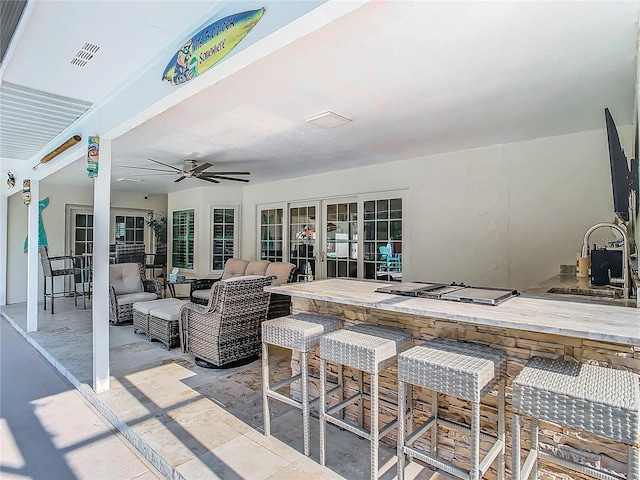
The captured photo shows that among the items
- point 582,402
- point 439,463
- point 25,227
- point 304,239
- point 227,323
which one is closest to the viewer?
point 582,402

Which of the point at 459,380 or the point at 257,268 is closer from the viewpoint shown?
the point at 459,380

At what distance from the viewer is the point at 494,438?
1.82 metres

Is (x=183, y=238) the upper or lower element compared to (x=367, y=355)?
upper

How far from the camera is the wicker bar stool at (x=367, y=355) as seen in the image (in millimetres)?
1814

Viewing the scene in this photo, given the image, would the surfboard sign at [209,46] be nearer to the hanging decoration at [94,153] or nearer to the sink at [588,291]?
the hanging decoration at [94,153]

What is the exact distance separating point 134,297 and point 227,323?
2.76m

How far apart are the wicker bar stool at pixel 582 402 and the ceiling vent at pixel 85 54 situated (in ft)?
9.73

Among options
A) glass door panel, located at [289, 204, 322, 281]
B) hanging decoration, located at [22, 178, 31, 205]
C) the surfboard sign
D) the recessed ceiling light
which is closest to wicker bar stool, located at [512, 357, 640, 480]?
the surfboard sign

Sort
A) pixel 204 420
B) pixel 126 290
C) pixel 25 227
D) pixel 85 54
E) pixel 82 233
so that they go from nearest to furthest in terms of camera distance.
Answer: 1. pixel 85 54
2. pixel 204 420
3. pixel 126 290
4. pixel 25 227
5. pixel 82 233

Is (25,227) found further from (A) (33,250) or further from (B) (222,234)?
(B) (222,234)

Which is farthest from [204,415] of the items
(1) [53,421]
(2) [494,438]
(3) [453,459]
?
(2) [494,438]

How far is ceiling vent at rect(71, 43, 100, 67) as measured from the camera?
2.23 m

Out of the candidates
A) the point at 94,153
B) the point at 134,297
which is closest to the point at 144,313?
the point at 134,297

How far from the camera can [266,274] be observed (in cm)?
560
